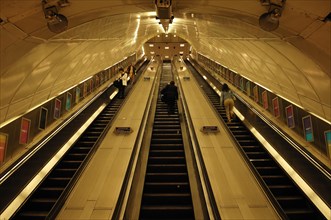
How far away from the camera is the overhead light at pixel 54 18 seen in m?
5.16

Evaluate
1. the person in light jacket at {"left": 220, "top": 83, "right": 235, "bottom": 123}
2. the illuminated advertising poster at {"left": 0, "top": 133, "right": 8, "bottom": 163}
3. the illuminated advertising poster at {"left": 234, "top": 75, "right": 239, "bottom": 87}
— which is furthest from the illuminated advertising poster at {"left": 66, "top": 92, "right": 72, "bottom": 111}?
the illuminated advertising poster at {"left": 234, "top": 75, "right": 239, "bottom": 87}

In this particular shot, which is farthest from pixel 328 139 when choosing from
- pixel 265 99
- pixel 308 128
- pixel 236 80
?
pixel 236 80

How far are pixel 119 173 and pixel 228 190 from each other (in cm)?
209

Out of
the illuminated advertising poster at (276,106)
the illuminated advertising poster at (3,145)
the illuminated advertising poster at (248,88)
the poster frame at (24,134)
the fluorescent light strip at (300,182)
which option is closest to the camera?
the fluorescent light strip at (300,182)

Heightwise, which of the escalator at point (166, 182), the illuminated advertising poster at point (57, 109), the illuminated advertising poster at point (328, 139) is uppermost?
the illuminated advertising poster at point (57, 109)

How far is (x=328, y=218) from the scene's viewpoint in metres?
4.34

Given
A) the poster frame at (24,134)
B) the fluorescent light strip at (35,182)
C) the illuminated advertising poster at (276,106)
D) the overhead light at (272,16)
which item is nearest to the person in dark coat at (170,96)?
the illuminated advertising poster at (276,106)

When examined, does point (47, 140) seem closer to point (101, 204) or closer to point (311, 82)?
point (101, 204)

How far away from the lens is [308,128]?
6.36 m

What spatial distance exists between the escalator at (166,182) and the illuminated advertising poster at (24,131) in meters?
2.66

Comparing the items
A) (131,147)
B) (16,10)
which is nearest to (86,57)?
(131,147)

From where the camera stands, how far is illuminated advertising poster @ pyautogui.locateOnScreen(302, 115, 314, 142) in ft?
20.4

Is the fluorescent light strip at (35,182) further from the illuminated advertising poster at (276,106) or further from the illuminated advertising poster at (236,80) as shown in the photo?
the illuminated advertising poster at (236,80)

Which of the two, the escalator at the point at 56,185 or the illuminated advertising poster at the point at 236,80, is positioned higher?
the illuminated advertising poster at the point at 236,80
